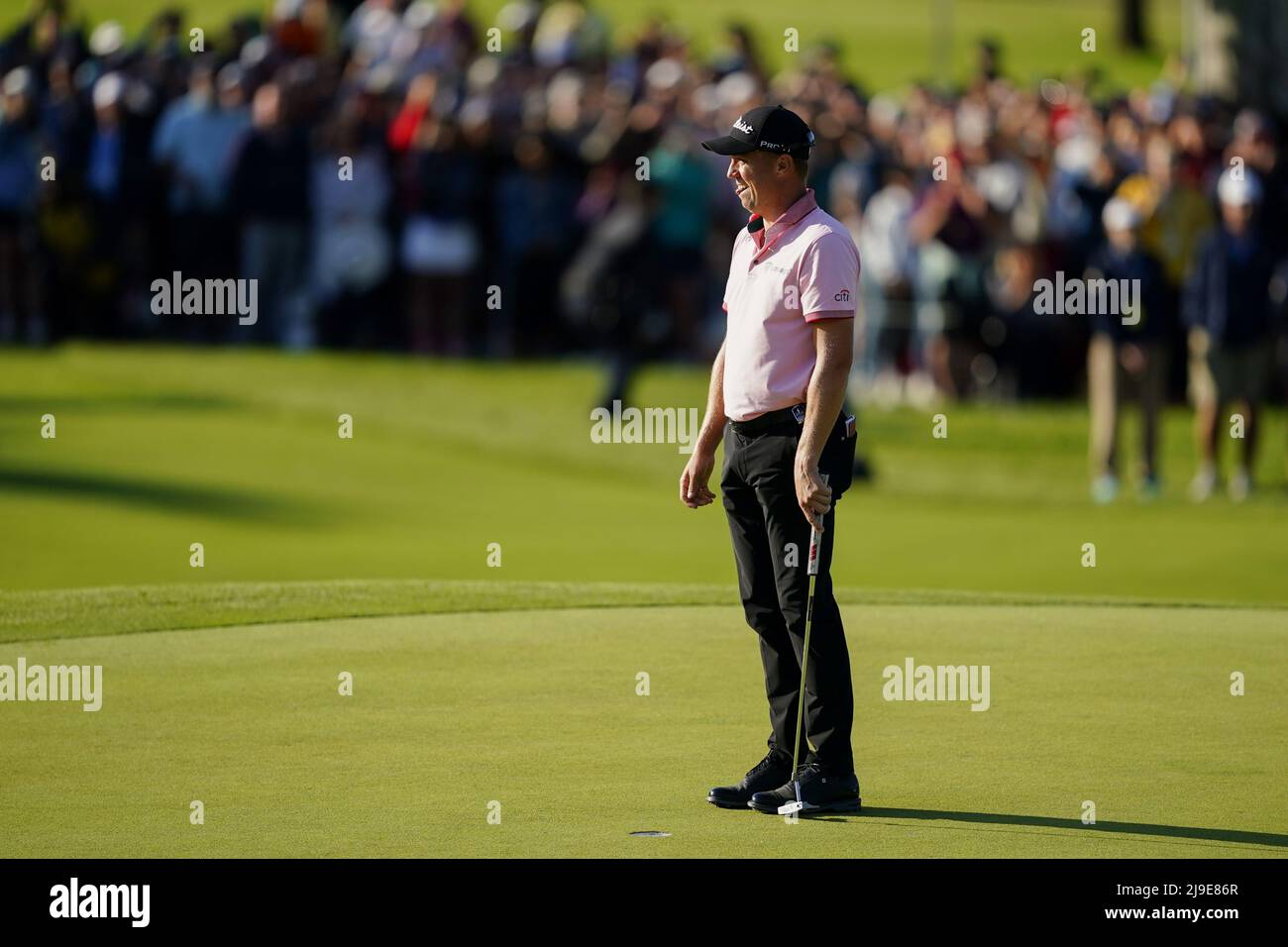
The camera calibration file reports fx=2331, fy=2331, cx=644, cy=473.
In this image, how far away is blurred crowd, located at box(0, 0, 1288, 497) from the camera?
2131 centimetres

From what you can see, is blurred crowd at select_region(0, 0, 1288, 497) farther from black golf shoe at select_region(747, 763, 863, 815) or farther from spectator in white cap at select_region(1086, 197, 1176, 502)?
black golf shoe at select_region(747, 763, 863, 815)

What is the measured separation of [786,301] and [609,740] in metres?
1.63

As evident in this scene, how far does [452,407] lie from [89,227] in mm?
4355

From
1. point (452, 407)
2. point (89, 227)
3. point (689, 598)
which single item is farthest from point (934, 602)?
point (89, 227)

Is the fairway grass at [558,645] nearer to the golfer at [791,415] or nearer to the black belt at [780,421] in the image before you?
the golfer at [791,415]

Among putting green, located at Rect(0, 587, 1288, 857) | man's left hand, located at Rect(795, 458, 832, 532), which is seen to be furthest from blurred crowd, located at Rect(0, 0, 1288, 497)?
man's left hand, located at Rect(795, 458, 832, 532)

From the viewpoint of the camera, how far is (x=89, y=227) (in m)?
22.2

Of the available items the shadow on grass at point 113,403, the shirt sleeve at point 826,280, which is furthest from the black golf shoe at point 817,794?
the shadow on grass at point 113,403

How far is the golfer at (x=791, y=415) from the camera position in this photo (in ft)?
22.7

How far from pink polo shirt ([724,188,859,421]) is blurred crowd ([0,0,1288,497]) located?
12640mm

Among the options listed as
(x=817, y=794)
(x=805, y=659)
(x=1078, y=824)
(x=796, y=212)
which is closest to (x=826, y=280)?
(x=796, y=212)
